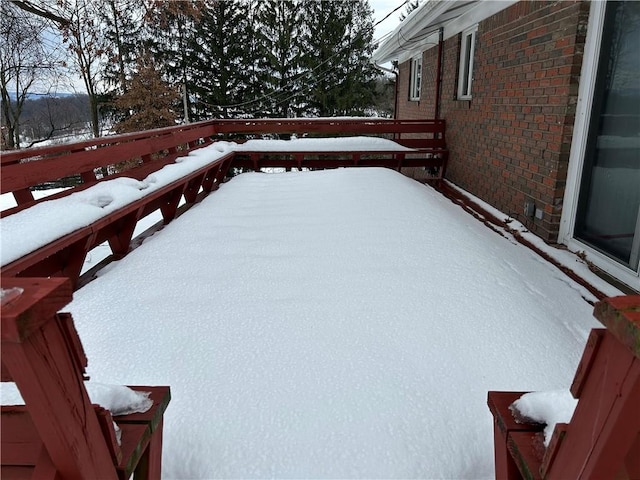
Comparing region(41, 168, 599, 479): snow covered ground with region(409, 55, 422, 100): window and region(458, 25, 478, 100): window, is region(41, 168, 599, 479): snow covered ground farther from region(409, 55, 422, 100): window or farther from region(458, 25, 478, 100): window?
region(409, 55, 422, 100): window

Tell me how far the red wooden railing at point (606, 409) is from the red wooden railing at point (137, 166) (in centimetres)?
214

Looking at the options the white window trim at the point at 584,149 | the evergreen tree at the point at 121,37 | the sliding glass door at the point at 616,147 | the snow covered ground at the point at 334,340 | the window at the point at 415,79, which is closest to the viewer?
the snow covered ground at the point at 334,340

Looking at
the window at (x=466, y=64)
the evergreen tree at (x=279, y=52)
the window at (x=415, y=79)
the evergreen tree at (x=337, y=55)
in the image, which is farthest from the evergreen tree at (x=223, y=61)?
the window at (x=466, y=64)

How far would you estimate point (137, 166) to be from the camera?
4.05 m

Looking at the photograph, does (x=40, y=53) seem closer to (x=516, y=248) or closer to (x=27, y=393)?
(x=516, y=248)

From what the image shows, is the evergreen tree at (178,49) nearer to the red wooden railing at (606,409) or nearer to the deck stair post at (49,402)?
the deck stair post at (49,402)

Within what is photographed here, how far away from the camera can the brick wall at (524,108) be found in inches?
127

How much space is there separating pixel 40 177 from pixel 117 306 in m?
0.91

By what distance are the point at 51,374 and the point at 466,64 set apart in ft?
20.9

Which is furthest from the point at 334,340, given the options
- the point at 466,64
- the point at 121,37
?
the point at 121,37

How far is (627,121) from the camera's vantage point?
2.65m

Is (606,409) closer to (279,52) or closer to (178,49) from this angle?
(279,52)

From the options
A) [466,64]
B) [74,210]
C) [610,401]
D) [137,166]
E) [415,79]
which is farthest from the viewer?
[415,79]

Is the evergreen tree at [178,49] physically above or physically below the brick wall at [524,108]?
above
